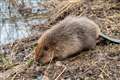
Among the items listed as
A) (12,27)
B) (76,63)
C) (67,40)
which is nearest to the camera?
(76,63)

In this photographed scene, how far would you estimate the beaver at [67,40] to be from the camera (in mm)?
4523

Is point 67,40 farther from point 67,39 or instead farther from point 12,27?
point 12,27

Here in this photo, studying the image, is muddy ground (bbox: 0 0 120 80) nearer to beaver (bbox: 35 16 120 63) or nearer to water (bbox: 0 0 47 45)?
beaver (bbox: 35 16 120 63)

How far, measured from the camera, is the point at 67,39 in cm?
470

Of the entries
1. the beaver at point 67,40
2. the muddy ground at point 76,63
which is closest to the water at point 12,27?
the muddy ground at point 76,63

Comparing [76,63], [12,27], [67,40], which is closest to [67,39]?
[67,40]

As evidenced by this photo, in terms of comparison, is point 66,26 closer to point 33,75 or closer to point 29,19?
point 33,75

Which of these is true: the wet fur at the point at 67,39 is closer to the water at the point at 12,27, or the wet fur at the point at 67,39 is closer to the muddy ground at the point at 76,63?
the muddy ground at the point at 76,63

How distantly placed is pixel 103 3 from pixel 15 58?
2438mm

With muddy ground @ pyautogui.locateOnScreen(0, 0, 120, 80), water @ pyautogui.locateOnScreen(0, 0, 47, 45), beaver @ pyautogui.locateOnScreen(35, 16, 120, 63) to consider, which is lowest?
muddy ground @ pyautogui.locateOnScreen(0, 0, 120, 80)

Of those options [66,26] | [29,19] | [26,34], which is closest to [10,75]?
[66,26]

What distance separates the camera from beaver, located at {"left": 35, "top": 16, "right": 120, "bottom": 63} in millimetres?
4523

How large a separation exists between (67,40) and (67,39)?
0.5 inches

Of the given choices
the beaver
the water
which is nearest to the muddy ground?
the beaver
